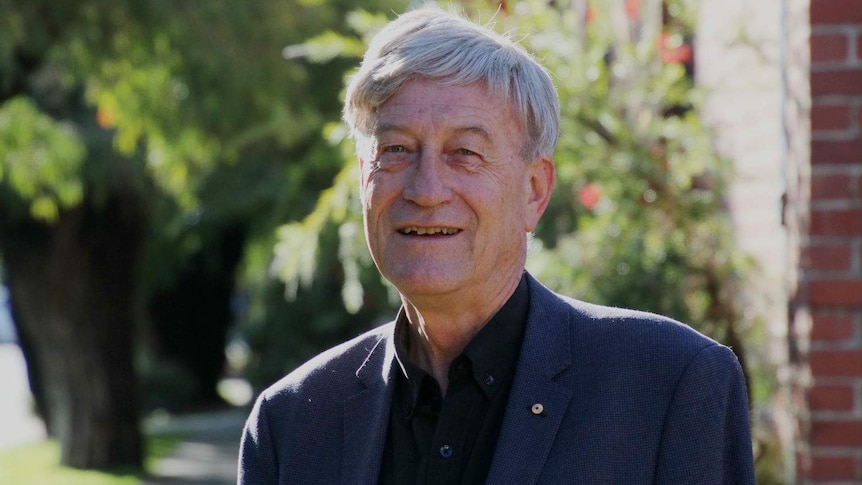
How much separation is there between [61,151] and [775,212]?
352 centimetres

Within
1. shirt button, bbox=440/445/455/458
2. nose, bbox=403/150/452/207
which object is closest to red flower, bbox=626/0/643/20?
nose, bbox=403/150/452/207

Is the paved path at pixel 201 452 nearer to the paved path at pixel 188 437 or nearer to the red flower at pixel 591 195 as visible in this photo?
the paved path at pixel 188 437

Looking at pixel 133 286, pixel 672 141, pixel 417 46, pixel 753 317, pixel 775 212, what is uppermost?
pixel 417 46

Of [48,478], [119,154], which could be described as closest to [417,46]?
[119,154]

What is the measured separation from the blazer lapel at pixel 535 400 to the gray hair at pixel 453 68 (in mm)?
322

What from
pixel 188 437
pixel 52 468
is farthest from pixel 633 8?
pixel 188 437

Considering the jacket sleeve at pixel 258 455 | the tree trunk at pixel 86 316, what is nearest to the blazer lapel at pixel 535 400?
the jacket sleeve at pixel 258 455

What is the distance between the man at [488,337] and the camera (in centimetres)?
214

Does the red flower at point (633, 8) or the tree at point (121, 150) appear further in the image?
the tree at point (121, 150)

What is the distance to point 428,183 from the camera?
2.21 metres

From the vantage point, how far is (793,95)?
3982 mm

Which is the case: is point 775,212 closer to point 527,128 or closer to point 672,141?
point 672,141

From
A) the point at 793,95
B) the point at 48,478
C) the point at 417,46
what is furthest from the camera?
the point at 48,478

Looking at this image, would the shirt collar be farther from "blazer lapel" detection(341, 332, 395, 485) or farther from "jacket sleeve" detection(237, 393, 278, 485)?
"jacket sleeve" detection(237, 393, 278, 485)
